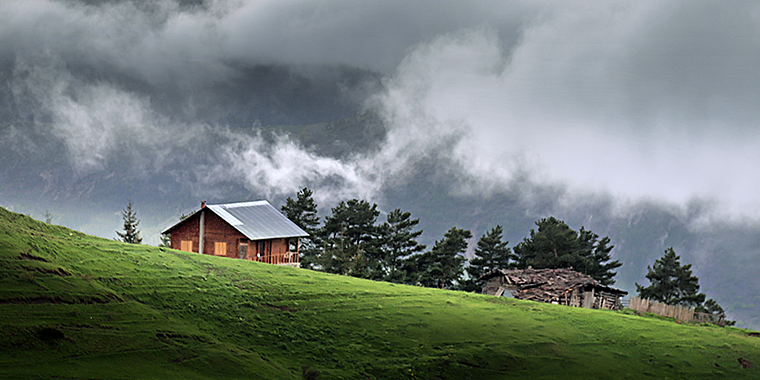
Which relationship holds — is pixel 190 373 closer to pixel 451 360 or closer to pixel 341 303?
pixel 451 360

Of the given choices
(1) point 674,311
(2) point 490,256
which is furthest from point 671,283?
(2) point 490,256

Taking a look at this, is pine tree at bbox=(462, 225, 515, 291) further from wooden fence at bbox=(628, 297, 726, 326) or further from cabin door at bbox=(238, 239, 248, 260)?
cabin door at bbox=(238, 239, 248, 260)

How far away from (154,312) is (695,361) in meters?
22.9

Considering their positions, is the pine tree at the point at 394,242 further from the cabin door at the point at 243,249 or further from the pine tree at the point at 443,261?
the cabin door at the point at 243,249

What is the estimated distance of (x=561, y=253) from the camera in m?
71.8

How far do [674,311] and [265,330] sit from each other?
38561 mm

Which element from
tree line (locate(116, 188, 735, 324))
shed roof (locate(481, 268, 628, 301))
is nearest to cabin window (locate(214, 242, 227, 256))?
tree line (locate(116, 188, 735, 324))

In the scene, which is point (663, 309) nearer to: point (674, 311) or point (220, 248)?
point (674, 311)

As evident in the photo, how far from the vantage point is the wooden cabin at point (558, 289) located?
167ft

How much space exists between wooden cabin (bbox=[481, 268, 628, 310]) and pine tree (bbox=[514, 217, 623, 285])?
42.9 feet

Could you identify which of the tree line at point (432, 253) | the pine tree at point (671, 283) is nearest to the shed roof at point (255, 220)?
the tree line at point (432, 253)

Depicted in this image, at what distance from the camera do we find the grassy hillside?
16.0 meters

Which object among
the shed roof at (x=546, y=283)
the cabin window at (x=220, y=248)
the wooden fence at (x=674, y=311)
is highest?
the cabin window at (x=220, y=248)

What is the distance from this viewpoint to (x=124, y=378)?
46.5ft
